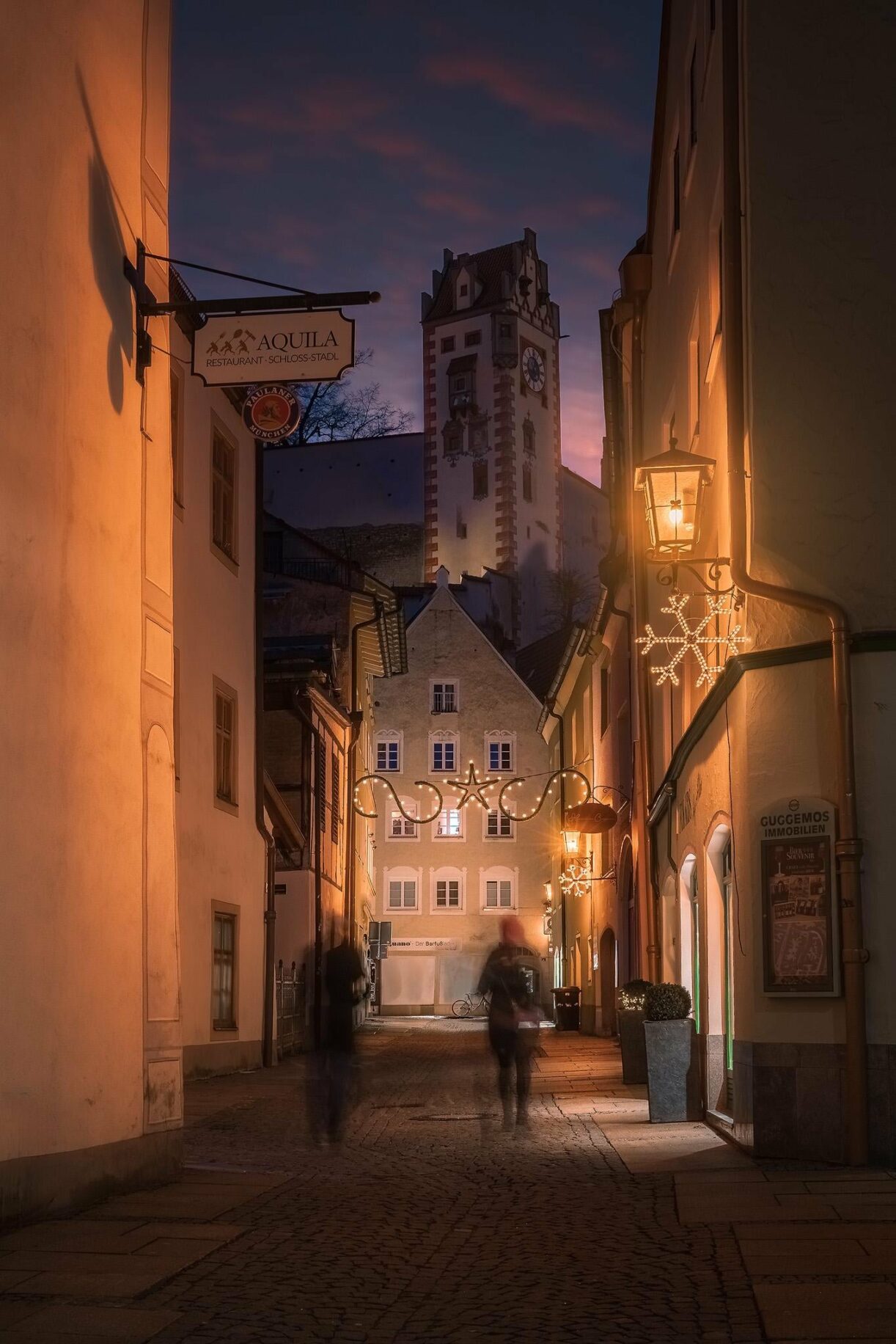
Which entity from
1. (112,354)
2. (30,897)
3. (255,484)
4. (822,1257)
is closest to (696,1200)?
(822,1257)

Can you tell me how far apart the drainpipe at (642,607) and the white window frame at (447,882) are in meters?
32.6

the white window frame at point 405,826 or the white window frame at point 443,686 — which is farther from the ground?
the white window frame at point 443,686

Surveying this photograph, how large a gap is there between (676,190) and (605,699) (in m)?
15.4

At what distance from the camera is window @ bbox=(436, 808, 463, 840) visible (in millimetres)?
56438

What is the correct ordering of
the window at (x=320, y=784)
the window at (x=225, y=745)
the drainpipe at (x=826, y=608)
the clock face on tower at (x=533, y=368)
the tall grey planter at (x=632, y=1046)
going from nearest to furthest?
1. the drainpipe at (x=826, y=608)
2. the tall grey planter at (x=632, y=1046)
3. the window at (x=225, y=745)
4. the window at (x=320, y=784)
5. the clock face on tower at (x=533, y=368)

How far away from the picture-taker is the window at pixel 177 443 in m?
19.9

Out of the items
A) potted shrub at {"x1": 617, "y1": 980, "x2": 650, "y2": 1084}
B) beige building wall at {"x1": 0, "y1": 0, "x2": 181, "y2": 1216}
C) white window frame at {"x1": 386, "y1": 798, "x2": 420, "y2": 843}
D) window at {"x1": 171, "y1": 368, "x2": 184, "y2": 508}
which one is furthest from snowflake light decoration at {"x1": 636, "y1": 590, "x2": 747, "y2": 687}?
white window frame at {"x1": 386, "y1": 798, "x2": 420, "y2": 843}

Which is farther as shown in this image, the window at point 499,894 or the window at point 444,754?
the window at point 444,754

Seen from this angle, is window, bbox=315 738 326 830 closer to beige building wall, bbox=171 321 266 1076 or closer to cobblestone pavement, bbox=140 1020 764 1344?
beige building wall, bbox=171 321 266 1076

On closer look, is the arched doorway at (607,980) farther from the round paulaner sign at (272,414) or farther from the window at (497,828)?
the window at (497,828)

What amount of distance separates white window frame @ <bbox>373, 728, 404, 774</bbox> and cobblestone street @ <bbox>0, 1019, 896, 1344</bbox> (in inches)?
1713

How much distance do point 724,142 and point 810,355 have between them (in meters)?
2.02

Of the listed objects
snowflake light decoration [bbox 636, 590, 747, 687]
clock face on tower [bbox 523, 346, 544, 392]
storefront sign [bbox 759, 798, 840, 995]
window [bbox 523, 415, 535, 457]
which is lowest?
storefront sign [bbox 759, 798, 840, 995]

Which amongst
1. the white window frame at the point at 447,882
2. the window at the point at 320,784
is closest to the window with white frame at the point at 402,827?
the white window frame at the point at 447,882
